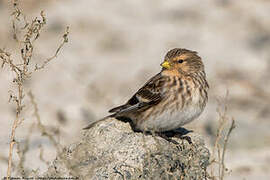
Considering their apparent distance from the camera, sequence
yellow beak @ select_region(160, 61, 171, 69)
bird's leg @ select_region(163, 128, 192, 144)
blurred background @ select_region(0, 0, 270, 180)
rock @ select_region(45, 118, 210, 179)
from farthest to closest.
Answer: blurred background @ select_region(0, 0, 270, 180) < yellow beak @ select_region(160, 61, 171, 69) < bird's leg @ select_region(163, 128, 192, 144) < rock @ select_region(45, 118, 210, 179)

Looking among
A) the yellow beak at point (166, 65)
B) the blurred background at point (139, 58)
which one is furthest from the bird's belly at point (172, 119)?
the blurred background at point (139, 58)

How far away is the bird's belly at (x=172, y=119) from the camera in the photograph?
688 centimetres

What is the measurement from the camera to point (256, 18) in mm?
15367

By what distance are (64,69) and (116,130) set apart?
728 cm

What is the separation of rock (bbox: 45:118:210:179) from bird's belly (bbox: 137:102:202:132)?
0.17 m

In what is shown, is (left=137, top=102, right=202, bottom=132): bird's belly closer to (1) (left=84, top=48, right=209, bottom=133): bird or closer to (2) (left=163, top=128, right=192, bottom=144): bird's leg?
(1) (left=84, top=48, right=209, bottom=133): bird

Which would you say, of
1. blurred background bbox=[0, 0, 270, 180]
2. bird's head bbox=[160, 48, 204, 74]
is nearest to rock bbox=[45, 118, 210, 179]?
bird's head bbox=[160, 48, 204, 74]

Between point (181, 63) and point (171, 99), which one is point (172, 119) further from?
point (181, 63)

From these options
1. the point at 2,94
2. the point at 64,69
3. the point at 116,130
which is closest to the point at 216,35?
the point at 64,69

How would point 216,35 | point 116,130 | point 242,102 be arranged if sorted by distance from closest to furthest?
point 116,130, point 242,102, point 216,35

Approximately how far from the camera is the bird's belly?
6879 mm

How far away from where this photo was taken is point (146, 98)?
23.9 ft

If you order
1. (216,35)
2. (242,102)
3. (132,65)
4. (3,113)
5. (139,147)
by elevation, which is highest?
(216,35)

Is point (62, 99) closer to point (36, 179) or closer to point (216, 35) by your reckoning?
point (216, 35)
